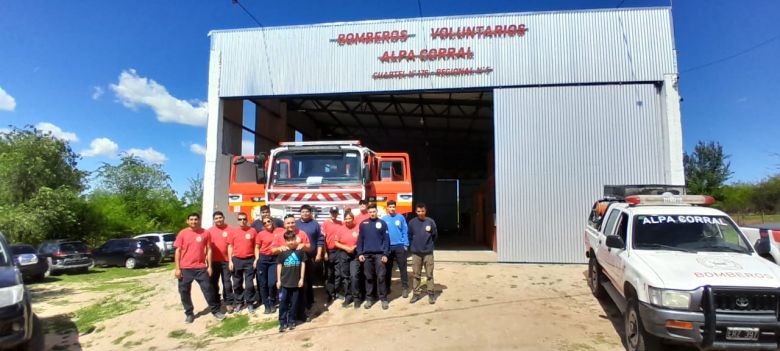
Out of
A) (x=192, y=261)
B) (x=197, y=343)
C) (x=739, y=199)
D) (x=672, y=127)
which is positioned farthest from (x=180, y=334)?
(x=739, y=199)

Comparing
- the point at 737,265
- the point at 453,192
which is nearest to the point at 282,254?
the point at 737,265

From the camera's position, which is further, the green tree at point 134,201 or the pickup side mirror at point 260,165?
the green tree at point 134,201

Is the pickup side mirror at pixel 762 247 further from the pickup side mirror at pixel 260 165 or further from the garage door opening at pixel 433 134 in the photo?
the garage door opening at pixel 433 134

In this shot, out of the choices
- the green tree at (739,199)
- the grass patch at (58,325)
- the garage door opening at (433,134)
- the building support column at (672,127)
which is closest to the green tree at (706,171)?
the green tree at (739,199)

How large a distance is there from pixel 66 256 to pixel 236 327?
53.4 ft

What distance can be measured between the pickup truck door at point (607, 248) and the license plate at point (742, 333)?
6.49ft

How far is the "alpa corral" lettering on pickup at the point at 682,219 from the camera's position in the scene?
6160mm

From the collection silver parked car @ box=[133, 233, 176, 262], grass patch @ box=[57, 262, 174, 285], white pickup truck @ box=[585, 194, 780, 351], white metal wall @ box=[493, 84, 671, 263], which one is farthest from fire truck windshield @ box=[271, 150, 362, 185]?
silver parked car @ box=[133, 233, 176, 262]

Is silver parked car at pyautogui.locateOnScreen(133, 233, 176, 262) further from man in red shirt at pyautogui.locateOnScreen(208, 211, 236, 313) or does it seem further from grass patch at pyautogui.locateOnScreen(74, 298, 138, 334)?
man in red shirt at pyautogui.locateOnScreen(208, 211, 236, 313)

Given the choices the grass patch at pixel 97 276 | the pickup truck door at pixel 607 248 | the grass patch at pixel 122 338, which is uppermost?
the pickup truck door at pixel 607 248

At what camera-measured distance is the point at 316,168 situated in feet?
30.3

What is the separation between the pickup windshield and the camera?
19.2 feet

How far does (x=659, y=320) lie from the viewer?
4.77m

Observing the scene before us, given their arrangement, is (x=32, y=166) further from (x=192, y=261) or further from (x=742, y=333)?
(x=742, y=333)
